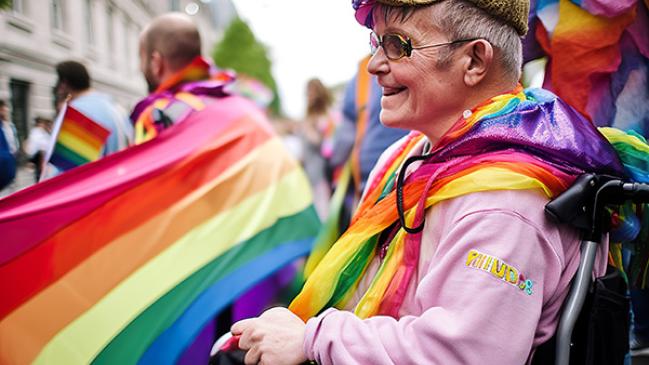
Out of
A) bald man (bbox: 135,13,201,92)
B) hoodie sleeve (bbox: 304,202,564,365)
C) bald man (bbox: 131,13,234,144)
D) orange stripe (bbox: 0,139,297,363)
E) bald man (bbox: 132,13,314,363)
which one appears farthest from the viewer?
bald man (bbox: 135,13,201,92)

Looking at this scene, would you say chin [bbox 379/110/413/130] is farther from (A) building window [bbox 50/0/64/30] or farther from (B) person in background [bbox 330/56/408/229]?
(A) building window [bbox 50/0/64/30]

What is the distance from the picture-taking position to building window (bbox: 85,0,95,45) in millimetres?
2850

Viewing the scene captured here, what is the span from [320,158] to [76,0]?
4.56m

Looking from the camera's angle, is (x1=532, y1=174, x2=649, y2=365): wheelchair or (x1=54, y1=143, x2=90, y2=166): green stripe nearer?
(x1=532, y1=174, x2=649, y2=365): wheelchair

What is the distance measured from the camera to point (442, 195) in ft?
4.39

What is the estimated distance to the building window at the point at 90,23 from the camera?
9.35 feet

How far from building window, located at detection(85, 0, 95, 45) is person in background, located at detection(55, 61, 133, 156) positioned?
17 cm

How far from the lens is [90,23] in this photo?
9.53 feet

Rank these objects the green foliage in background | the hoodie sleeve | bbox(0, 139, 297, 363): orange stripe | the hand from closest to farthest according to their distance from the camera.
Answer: the hoodie sleeve < the hand < bbox(0, 139, 297, 363): orange stripe < the green foliage in background

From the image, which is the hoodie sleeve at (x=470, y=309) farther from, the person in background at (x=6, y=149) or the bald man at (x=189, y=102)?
the person in background at (x=6, y=149)

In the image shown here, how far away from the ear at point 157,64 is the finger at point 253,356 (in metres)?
2.27

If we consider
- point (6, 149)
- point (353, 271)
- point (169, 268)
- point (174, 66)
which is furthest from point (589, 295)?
point (174, 66)

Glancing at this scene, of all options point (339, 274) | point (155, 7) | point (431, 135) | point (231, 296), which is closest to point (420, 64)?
point (431, 135)

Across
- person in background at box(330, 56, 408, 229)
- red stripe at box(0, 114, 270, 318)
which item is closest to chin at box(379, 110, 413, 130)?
red stripe at box(0, 114, 270, 318)
